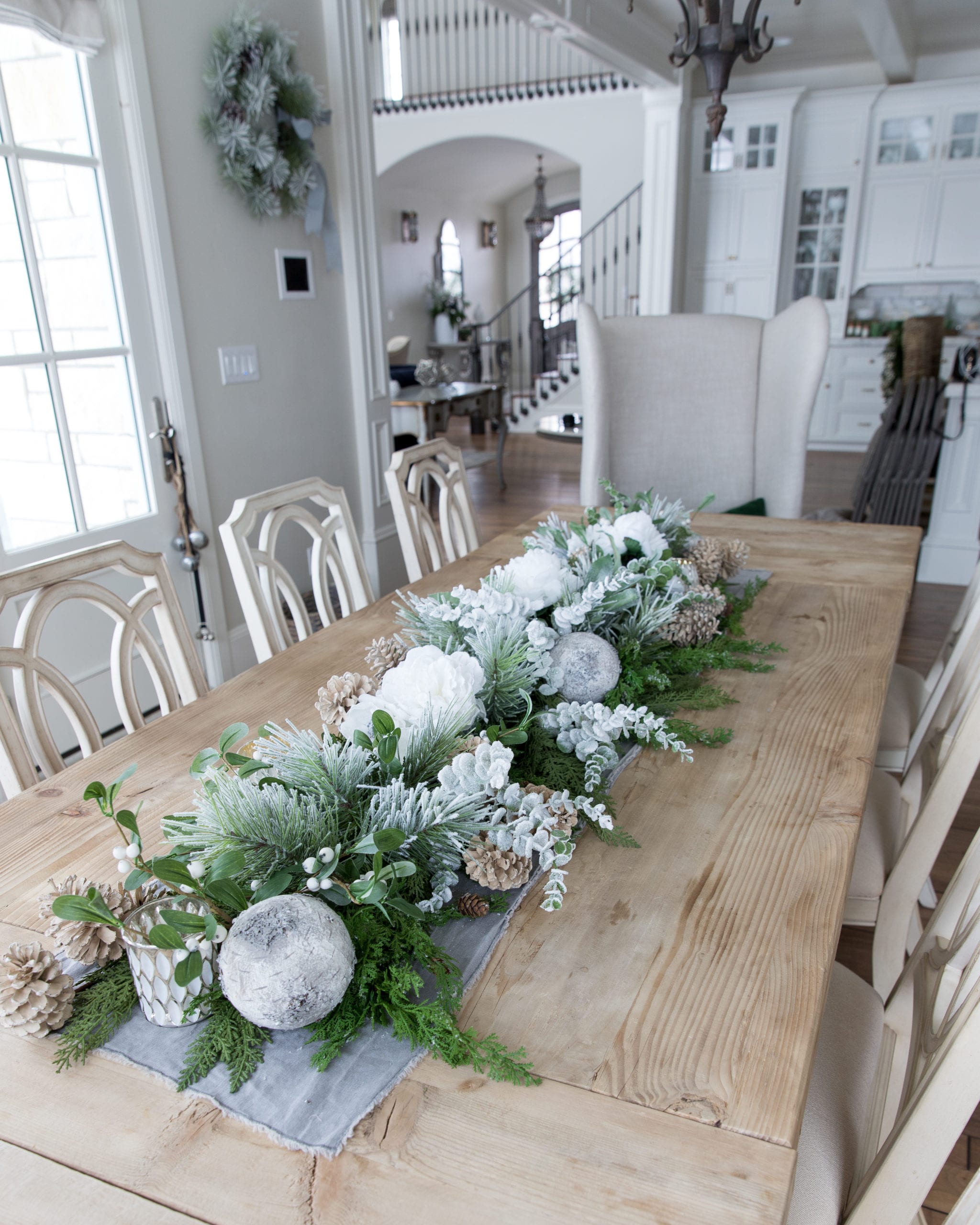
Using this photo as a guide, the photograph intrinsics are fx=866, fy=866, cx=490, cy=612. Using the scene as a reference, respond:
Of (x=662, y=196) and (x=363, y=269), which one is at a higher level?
(x=662, y=196)

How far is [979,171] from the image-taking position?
636 centimetres

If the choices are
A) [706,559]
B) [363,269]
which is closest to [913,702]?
[706,559]

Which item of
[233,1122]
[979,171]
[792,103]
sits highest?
[792,103]

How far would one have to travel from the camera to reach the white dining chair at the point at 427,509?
6.53 feet

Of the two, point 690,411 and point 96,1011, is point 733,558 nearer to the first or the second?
point 96,1011

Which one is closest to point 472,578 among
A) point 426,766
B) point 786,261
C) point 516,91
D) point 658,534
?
point 658,534

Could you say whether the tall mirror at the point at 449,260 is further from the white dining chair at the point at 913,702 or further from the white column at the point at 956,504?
the white dining chair at the point at 913,702

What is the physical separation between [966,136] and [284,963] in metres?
7.78

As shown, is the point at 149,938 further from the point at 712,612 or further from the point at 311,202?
the point at 311,202

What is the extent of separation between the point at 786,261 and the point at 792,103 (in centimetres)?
112

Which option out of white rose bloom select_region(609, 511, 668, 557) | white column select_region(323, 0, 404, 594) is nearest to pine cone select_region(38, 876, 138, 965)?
white rose bloom select_region(609, 511, 668, 557)

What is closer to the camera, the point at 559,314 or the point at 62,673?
the point at 62,673

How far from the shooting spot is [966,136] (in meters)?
6.37

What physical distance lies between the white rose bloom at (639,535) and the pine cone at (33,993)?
87 centimetres
